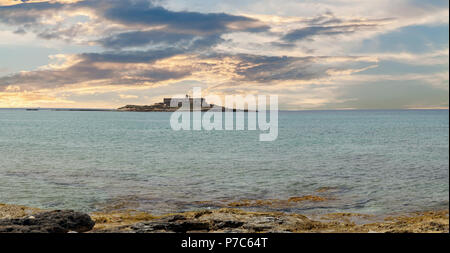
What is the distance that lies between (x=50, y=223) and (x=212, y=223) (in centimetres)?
633

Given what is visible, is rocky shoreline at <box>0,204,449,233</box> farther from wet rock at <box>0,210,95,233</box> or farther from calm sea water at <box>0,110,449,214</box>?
calm sea water at <box>0,110,449,214</box>

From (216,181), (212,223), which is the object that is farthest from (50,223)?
(216,181)

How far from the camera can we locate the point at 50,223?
46.5 ft

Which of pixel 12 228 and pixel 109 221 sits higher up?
pixel 12 228

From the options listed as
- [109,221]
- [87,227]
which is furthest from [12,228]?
[109,221]

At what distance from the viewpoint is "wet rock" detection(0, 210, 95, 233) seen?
1333 centimetres

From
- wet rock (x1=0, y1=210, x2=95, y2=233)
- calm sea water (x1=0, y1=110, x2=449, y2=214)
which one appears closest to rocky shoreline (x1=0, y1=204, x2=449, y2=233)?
wet rock (x1=0, y1=210, x2=95, y2=233)

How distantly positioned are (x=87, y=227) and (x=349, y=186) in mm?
20301

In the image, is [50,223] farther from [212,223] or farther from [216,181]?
[216,181]

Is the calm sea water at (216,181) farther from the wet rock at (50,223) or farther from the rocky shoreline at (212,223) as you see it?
the wet rock at (50,223)

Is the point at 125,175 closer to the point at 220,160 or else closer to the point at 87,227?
the point at 220,160
